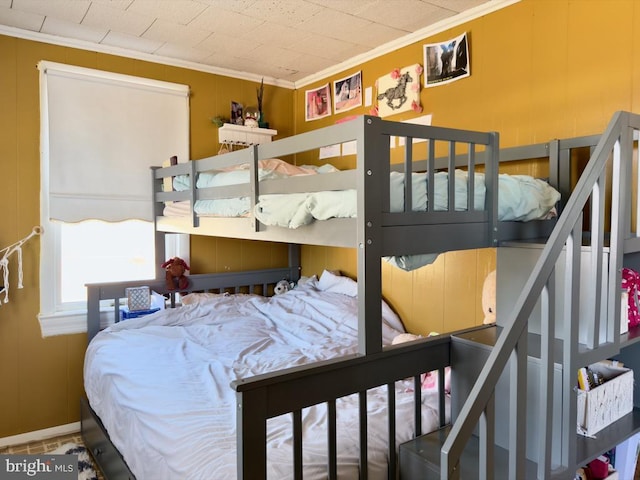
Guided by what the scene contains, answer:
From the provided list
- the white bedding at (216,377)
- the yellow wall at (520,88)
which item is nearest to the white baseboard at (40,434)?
the white bedding at (216,377)

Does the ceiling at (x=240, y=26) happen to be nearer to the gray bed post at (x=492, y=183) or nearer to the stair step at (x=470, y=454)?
the gray bed post at (x=492, y=183)

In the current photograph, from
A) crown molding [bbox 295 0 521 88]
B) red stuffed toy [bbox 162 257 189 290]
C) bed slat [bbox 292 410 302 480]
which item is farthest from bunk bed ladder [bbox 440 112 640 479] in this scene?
red stuffed toy [bbox 162 257 189 290]

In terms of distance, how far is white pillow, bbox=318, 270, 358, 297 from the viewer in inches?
124

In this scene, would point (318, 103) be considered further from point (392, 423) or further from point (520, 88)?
point (392, 423)

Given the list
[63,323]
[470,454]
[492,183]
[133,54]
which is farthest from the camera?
[133,54]

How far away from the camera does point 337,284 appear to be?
3275 millimetres

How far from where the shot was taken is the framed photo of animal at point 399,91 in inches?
110

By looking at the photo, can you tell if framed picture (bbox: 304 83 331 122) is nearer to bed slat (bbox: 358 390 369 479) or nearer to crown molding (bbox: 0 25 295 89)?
crown molding (bbox: 0 25 295 89)

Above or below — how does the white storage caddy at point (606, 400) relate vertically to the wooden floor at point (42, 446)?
above

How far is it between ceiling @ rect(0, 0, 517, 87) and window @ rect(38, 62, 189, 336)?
24 cm

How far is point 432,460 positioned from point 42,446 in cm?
249

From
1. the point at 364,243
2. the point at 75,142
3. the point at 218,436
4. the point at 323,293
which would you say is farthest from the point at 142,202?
the point at 364,243

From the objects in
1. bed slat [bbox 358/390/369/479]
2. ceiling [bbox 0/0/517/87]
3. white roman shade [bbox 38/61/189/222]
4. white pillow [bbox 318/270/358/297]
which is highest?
ceiling [bbox 0/0/517/87]

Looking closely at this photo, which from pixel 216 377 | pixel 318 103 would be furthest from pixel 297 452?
pixel 318 103
